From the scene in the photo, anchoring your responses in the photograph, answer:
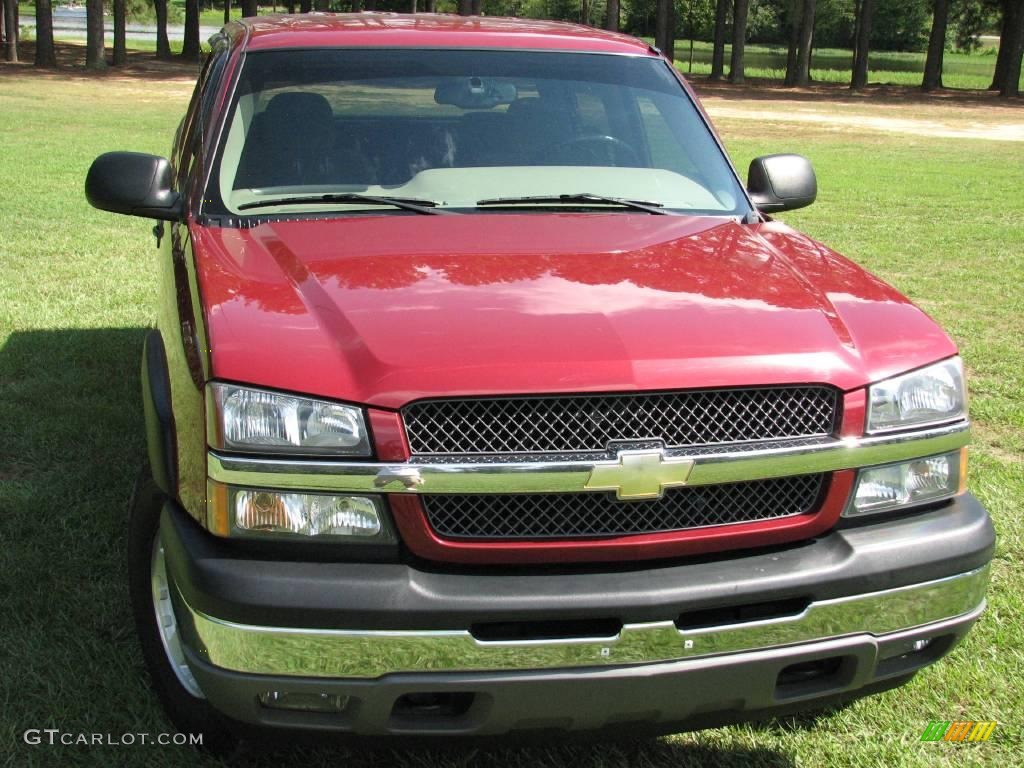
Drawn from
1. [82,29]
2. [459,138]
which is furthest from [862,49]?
[82,29]

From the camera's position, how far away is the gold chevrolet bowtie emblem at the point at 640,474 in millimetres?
2445

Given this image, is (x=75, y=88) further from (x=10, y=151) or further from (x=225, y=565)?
(x=225, y=565)

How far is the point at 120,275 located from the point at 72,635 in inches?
219

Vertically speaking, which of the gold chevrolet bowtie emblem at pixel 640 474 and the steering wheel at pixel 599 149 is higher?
the steering wheel at pixel 599 149

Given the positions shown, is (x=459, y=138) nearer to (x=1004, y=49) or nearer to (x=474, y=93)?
(x=474, y=93)

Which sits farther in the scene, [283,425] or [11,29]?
[11,29]

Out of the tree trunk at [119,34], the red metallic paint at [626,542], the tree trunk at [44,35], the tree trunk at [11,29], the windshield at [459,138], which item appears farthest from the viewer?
the tree trunk at [119,34]

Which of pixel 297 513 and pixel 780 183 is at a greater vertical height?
pixel 780 183

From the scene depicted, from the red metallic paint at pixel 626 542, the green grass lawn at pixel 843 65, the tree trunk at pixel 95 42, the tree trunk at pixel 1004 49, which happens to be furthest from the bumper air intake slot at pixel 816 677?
the green grass lawn at pixel 843 65

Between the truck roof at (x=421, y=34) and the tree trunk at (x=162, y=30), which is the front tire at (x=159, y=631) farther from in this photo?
the tree trunk at (x=162, y=30)

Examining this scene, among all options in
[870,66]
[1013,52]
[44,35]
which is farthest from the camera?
[870,66]

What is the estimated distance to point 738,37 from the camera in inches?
1738

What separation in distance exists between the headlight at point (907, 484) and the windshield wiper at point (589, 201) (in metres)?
1.29

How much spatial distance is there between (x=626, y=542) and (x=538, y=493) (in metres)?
0.23
